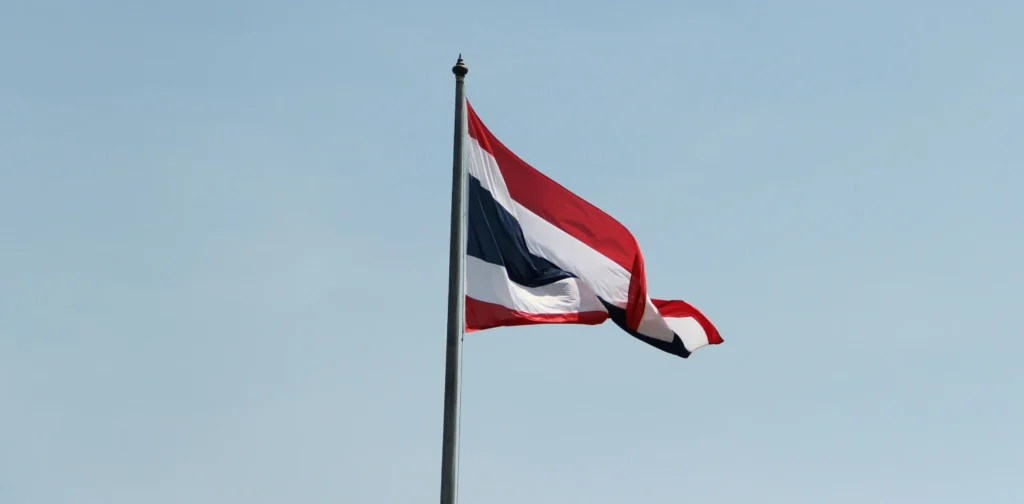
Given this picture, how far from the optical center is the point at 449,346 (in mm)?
17594

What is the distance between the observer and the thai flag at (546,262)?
19.5 meters

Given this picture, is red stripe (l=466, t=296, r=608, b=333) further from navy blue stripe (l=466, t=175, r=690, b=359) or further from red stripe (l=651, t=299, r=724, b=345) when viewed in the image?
red stripe (l=651, t=299, r=724, b=345)

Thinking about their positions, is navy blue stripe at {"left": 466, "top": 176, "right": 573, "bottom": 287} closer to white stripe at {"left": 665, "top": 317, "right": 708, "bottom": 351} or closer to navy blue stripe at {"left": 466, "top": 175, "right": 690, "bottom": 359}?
navy blue stripe at {"left": 466, "top": 175, "right": 690, "bottom": 359}

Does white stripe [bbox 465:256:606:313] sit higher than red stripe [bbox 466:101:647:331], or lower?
lower

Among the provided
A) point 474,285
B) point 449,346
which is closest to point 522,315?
point 474,285

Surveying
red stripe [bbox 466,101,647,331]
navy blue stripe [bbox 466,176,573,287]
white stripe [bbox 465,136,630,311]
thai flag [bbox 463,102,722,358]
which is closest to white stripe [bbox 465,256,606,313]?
thai flag [bbox 463,102,722,358]

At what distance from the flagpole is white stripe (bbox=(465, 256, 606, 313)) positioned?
1.02m

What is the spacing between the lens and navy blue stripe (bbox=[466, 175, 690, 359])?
19.7 m

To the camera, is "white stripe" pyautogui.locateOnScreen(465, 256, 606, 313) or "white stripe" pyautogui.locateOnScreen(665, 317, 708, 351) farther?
"white stripe" pyautogui.locateOnScreen(665, 317, 708, 351)

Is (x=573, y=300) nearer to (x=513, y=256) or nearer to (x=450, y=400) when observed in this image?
(x=513, y=256)

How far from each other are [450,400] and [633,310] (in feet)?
16.8

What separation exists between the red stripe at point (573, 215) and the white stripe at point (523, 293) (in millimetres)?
802

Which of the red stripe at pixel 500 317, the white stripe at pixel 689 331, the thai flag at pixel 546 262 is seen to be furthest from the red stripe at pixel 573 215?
the red stripe at pixel 500 317

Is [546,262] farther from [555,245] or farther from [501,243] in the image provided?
[501,243]
